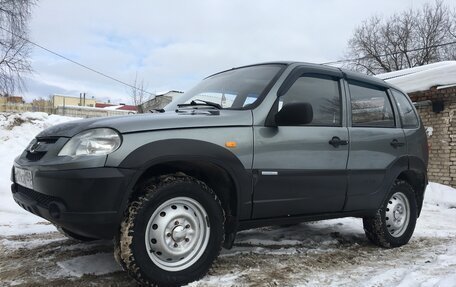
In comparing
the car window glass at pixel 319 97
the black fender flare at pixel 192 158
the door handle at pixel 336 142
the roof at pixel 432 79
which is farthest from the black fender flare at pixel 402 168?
the roof at pixel 432 79

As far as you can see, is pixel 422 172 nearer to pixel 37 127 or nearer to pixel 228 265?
pixel 228 265

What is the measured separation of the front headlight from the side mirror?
1.38 meters

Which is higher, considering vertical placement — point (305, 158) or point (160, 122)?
point (160, 122)

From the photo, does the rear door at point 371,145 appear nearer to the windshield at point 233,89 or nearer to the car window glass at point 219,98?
the windshield at point 233,89

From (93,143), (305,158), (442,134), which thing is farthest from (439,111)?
(93,143)

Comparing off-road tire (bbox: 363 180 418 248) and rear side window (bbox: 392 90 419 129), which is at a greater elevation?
rear side window (bbox: 392 90 419 129)

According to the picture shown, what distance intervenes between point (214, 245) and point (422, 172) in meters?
3.08

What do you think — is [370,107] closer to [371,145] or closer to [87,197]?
[371,145]

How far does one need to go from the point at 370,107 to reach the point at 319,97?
0.87 meters

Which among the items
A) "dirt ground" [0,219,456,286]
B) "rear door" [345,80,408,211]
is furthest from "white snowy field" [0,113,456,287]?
"rear door" [345,80,408,211]

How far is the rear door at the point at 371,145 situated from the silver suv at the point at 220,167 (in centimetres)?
2

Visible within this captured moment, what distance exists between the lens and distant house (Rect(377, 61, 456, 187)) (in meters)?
9.60

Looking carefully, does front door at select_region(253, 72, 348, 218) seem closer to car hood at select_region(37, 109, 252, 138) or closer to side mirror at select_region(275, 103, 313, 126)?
side mirror at select_region(275, 103, 313, 126)

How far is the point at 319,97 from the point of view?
4.30 metres
